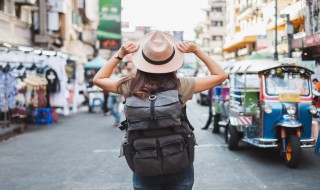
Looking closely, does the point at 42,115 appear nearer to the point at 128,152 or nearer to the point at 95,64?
the point at 95,64

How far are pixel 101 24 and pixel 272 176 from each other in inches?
1282

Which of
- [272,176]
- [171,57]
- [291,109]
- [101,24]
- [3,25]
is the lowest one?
[272,176]

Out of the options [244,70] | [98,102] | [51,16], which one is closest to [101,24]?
[51,16]

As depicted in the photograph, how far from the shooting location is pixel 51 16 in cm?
2194

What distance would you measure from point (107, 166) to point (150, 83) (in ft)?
17.0

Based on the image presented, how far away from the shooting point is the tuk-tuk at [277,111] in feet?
25.8

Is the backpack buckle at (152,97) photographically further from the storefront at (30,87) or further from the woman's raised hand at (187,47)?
the storefront at (30,87)

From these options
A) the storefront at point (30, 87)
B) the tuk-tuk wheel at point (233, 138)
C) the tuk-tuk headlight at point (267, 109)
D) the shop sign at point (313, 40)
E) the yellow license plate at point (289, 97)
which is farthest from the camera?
the shop sign at point (313, 40)

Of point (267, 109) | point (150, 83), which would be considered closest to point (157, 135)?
point (150, 83)

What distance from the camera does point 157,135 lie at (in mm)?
2691

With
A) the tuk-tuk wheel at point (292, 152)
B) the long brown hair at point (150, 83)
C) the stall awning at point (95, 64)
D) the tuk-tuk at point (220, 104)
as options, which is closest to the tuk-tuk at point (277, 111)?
the tuk-tuk wheel at point (292, 152)

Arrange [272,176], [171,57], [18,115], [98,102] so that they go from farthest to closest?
1. [98,102]
2. [18,115]
3. [272,176]
4. [171,57]

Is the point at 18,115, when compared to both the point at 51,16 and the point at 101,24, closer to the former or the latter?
the point at 51,16

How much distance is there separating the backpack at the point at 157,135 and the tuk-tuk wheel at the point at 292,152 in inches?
201
